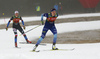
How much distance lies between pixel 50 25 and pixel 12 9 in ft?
78.0

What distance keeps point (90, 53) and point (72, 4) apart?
26.3 m

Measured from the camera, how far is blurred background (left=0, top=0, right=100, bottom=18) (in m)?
30.7

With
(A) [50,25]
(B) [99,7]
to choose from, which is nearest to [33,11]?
(B) [99,7]

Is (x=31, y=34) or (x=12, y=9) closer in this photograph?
(x=31, y=34)

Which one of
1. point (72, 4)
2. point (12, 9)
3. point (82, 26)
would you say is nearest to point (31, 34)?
point (82, 26)

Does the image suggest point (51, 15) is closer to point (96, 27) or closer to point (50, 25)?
point (50, 25)

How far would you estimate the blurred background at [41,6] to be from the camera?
3069 centimetres

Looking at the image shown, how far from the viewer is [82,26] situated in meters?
16.5

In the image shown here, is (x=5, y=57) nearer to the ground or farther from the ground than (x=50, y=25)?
nearer to the ground

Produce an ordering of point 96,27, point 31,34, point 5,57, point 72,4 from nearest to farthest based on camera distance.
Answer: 1. point 5,57
2. point 31,34
3. point 96,27
4. point 72,4

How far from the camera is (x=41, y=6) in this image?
105 feet

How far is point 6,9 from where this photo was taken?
102 ft

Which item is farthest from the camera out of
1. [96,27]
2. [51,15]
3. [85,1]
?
[85,1]

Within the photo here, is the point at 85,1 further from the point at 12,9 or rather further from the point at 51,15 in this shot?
the point at 51,15
